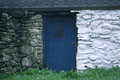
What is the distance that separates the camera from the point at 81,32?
923 centimetres

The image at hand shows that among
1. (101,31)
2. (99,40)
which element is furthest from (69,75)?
(101,31)

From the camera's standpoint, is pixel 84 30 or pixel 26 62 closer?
pixel 84 30

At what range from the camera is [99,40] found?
30.2 feet

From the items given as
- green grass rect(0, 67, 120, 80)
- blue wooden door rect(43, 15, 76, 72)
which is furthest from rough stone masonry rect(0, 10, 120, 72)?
green grass rect(0, 67, 120, 80)

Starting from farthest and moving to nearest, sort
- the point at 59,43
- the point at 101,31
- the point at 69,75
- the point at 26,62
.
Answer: the point at 59,43, the point at 26,62, the point at 101,31, the point at 69,75

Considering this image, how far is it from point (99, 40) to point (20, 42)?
3.17 metres

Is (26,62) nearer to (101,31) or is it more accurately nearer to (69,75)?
(69,75)

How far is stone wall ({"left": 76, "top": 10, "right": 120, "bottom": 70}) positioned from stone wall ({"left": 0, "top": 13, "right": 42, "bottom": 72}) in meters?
1.69

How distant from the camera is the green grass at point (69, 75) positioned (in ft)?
26.0

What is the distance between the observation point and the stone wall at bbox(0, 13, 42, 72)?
9.27 metres

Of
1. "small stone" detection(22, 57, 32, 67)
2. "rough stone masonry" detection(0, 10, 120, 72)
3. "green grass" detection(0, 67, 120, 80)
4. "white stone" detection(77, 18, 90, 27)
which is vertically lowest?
"green grass" detection(0, 67, 120, 80)

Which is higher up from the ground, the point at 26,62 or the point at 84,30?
the point at 84,30

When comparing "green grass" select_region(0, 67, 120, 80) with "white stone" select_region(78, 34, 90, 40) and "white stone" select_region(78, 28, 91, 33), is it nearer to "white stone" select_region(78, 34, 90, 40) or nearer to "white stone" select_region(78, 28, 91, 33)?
"white stone" select_region(78, 34, 90, 40)

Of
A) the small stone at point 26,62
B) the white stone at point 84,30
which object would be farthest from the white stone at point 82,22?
the small stone at point 26,62
